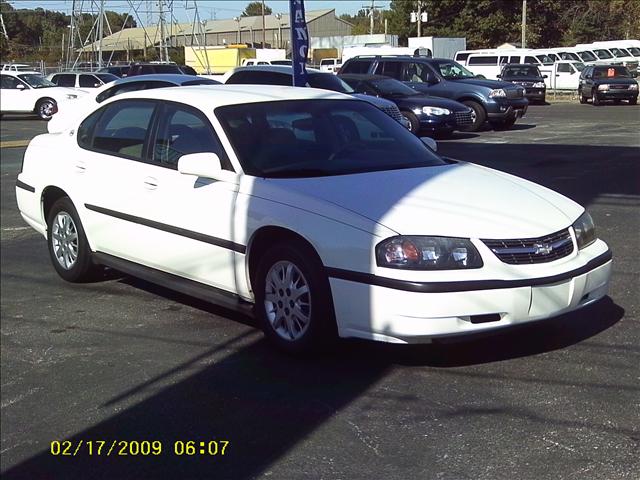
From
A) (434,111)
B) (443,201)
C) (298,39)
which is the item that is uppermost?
(298,39)

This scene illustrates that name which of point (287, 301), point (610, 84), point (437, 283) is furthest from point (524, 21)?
point (437, 283)

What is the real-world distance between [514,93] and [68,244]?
17243mm

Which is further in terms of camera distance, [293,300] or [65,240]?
[65,240]

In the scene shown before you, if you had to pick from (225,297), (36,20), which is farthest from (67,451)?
(36,20)

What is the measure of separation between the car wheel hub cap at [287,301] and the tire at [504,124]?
16.7m

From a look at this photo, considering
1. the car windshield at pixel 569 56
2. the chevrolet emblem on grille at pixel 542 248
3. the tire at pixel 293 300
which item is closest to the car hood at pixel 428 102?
the tire at pixel 293 300

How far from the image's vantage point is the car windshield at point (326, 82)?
1734cm

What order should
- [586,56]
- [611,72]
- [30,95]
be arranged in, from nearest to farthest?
[30,95] → [611,72] → [586,56]

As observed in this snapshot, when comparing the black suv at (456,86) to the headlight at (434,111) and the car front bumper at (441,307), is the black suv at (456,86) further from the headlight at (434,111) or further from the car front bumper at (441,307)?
the car front bumper at (441,307)

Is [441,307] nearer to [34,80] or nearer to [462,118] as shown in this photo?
[462,118]

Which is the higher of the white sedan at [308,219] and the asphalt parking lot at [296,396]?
the white sedan at [308,219]

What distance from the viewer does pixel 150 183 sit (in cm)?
593

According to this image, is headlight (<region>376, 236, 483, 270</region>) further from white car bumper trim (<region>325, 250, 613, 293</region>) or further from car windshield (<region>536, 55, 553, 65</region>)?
car windshield (<region>536, 55, 553, 65</region>)
